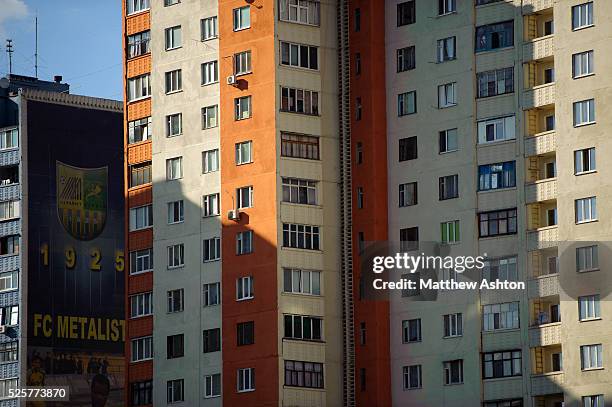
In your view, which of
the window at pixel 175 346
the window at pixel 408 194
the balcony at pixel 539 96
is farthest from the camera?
the window at pixel 175 346

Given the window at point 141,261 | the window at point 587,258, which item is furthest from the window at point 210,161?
the window at point 587,258

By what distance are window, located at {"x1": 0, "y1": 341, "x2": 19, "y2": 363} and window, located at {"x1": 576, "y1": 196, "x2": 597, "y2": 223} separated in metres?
51.2

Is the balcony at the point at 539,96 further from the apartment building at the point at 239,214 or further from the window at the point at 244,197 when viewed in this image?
the window at the point at 244,197

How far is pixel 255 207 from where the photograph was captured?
10419 cm

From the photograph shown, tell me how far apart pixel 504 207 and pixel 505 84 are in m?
6.78

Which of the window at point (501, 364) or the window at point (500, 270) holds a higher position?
the window at point (500, 270)

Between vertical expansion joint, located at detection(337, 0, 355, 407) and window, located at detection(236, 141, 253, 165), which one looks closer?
vertical expansion joint, located at detection(337, 0, 355, 407)

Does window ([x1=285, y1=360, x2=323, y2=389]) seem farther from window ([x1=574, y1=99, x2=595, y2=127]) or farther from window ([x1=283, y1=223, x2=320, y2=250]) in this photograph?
window ([x1=574, y1=99, x2=595, y2=127])

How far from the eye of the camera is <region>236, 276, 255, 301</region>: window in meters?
104

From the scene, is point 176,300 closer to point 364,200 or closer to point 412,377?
point 364,200

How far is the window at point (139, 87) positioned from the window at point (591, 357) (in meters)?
32.8

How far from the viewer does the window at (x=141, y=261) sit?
4348 inches

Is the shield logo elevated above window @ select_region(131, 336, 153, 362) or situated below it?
above

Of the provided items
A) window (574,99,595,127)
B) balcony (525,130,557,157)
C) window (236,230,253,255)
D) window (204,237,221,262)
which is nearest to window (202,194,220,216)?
window (204,237,221,262)
